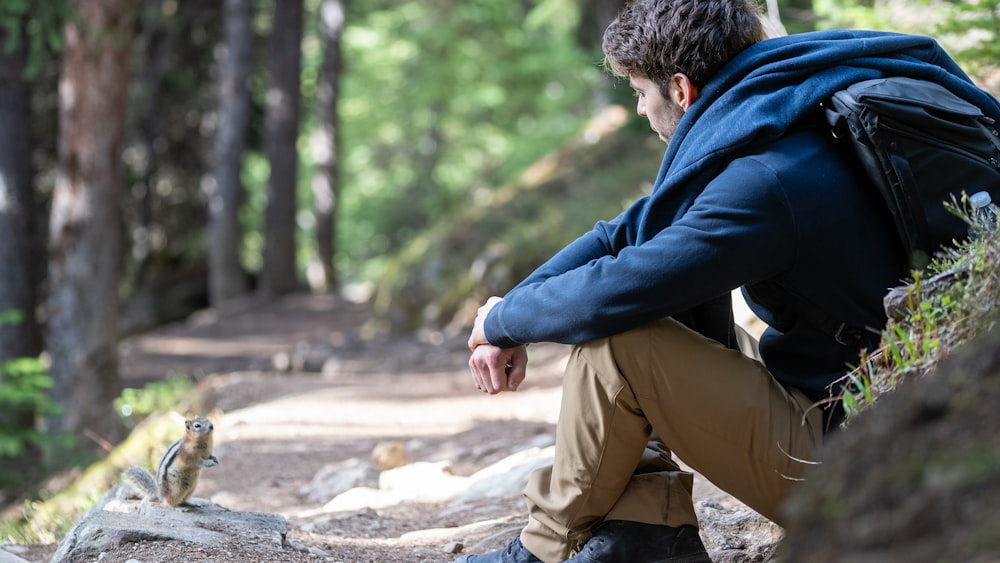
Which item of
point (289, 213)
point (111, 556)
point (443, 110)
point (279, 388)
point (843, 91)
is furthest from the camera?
point (443, 110)

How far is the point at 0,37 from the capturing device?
35.1 feet

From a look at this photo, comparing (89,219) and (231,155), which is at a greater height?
(231,155)

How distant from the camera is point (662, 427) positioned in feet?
9.45

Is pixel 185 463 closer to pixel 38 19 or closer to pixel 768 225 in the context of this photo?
pixel 768 225

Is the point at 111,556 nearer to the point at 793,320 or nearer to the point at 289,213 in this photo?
the point at 793,320

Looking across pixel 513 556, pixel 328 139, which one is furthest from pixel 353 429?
pixel 328 139

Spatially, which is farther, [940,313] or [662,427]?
[662,427]

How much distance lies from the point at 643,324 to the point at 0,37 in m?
10.1

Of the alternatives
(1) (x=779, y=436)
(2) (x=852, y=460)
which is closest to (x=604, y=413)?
(1) (x=779, y=436)

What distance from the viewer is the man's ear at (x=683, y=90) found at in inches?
120

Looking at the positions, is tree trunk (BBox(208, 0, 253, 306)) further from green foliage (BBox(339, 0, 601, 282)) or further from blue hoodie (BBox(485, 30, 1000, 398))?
blue hoodie (BBox(485, 30, 1000, 398))

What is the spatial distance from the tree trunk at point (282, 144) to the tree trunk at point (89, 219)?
9.59m

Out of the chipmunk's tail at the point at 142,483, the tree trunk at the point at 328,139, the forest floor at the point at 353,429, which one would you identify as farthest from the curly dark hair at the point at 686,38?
the tree trunk at the point at 328,139

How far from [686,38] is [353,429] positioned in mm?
5316
